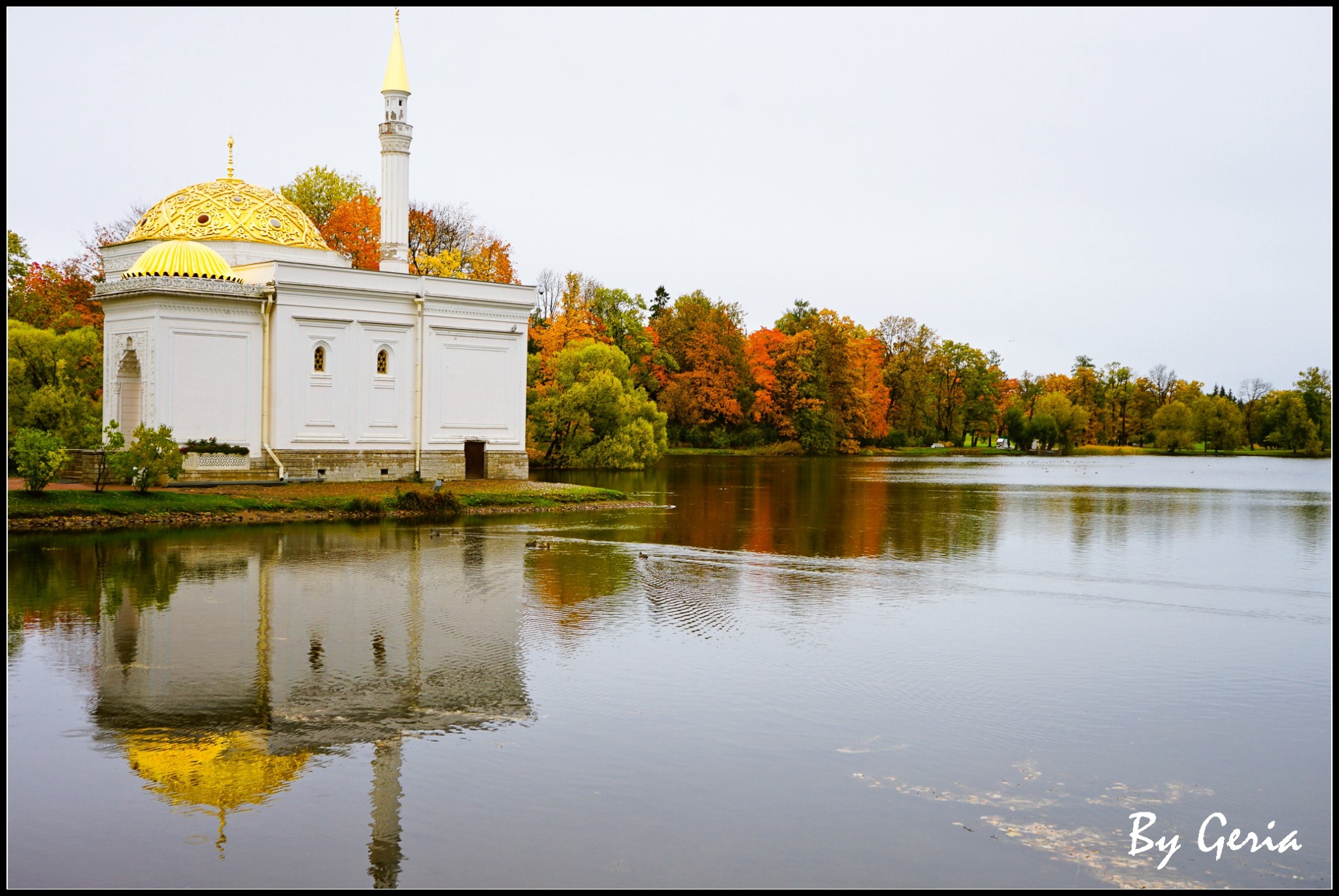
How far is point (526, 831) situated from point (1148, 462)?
77.7 meters

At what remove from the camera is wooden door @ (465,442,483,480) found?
113 feet

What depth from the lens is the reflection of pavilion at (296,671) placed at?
838 cm

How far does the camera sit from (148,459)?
2453cm

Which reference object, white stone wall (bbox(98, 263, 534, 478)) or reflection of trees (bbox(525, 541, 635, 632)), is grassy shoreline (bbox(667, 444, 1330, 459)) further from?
reflection of trees (bbox(525, 541, 635, 632))

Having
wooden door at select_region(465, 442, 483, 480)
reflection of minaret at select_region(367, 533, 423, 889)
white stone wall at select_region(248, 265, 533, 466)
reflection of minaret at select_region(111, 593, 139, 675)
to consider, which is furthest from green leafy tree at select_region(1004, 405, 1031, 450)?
reflection of minaret at select_region(367, 533, 423, 889)

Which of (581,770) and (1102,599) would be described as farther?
(1102,599)

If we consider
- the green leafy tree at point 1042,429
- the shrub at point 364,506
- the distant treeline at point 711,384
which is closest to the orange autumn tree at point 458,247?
the distant treeline at point 711,384

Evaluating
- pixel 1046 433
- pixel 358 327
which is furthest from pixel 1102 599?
pixel 1046 433

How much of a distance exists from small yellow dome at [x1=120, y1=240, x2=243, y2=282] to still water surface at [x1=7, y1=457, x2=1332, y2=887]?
11441mm

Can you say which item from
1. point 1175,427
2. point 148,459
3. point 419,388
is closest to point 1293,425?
point 1175,427

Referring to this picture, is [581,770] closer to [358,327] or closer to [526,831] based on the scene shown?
[526,831]

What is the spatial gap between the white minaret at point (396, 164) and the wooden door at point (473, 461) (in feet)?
19.0

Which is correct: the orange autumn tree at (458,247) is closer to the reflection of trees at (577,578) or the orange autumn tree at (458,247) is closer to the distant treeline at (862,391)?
the distant treeline at (862,391)

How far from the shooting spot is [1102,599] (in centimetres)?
1681
